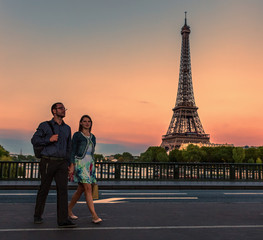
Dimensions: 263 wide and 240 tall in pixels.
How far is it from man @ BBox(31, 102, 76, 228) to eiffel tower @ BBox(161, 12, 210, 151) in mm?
87125

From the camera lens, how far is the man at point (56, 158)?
4957 mm

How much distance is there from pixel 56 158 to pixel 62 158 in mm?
98

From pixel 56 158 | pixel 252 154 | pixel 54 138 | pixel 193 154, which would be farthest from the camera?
pixel 193 154

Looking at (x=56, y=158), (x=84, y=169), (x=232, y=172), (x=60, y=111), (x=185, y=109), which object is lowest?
(x=232, y=172)

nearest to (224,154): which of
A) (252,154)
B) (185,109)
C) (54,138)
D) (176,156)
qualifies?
(252,154)

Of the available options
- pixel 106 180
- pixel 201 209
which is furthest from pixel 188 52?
pixel 201 209

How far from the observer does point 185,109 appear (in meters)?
91.2

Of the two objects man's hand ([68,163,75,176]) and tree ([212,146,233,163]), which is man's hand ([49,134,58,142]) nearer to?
man's hand ([68,163,75,176])

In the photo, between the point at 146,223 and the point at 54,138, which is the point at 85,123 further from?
the point at 146,223

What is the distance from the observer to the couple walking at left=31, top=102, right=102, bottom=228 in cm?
496

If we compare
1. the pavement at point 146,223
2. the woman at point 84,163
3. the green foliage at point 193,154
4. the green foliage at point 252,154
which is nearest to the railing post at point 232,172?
the pavement at point 146,223

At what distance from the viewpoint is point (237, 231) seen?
A: 4.86m

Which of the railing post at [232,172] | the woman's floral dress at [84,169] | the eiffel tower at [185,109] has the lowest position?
the railing post at [232,172]

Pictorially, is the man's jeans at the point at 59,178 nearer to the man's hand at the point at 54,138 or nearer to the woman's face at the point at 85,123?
the man's hand at the point at 54,138
